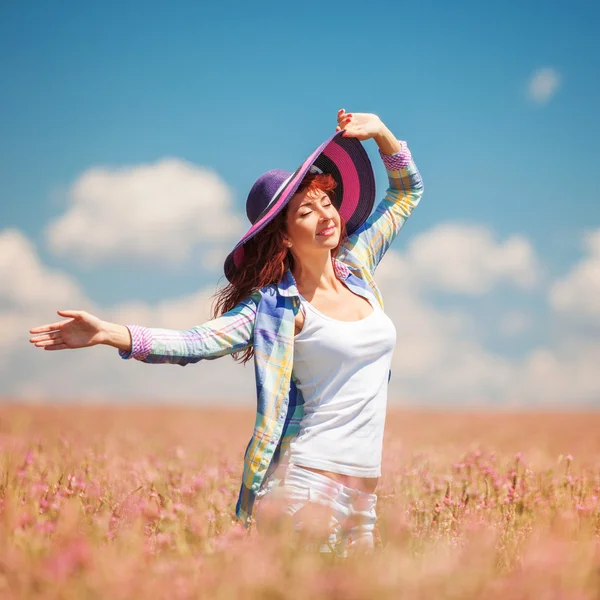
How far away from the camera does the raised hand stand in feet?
15.4

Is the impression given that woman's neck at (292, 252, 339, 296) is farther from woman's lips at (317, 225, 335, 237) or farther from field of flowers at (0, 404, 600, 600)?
field of flowers at (0, 404, 600, 600)

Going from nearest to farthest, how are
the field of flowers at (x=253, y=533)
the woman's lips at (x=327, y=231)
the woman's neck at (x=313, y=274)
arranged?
the field of flowers at (x=253, y=533) → the woman's lips at (x=327, y=231) → the woman's neck at (x=313, y=274)

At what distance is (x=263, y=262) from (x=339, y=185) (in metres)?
0.99

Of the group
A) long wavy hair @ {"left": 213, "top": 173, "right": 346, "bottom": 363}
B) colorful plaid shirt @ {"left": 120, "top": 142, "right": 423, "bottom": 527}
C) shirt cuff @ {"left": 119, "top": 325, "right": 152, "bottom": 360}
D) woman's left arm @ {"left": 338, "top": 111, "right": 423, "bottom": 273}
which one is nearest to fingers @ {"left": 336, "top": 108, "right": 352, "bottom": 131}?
woman's left arm @ {"left": 338, "top": 111, "right": 423, "bottom": 273}

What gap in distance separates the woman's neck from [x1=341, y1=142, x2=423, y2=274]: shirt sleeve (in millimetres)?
481

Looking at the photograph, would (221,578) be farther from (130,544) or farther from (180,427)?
(180,427)

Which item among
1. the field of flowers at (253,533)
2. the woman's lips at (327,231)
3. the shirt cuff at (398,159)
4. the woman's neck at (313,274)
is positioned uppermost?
the shirt cuff at (398,159)

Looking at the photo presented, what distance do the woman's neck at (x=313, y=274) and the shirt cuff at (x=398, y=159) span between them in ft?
3.63

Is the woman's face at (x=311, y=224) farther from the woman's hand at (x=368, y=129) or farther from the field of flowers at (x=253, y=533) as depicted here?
the field of flowers at (x=253, y=533)

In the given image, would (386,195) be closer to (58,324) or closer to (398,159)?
(398,159)

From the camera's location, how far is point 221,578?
95.9 inches

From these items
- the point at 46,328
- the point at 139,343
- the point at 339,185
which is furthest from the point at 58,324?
the point at 339,185

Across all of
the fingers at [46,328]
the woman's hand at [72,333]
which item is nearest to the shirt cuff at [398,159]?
the woman's hand at [72,333]

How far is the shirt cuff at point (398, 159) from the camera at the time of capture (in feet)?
16.5
